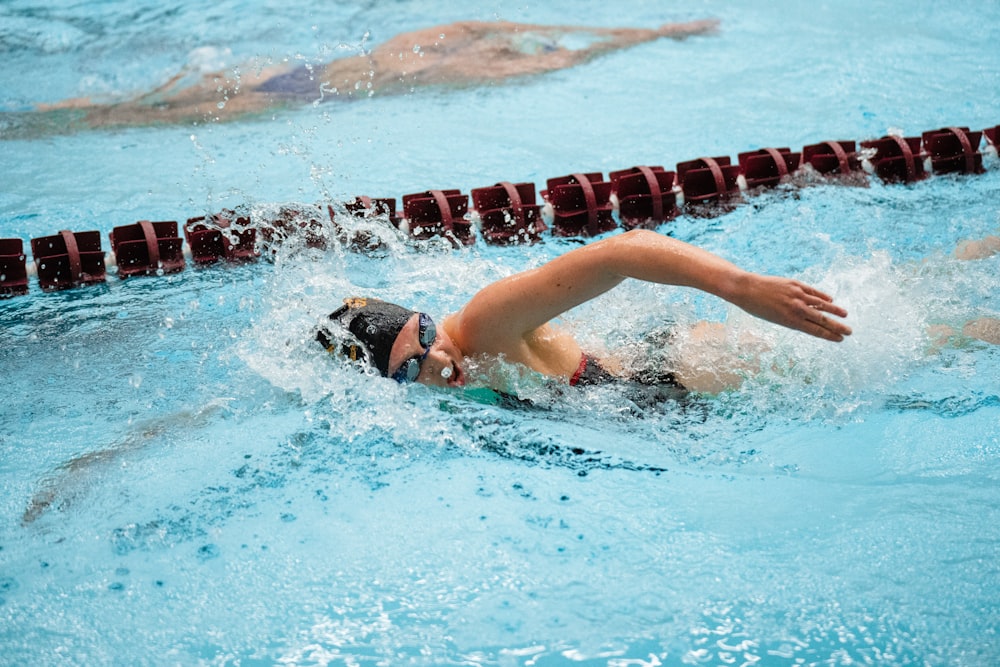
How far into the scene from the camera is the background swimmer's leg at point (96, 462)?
2.51 meters

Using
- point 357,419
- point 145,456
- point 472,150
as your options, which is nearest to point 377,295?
point 357,419

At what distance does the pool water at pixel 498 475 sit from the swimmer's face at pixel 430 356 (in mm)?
132

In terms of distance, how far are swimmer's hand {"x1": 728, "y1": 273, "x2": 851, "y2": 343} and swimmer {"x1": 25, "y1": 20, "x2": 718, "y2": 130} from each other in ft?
14.7

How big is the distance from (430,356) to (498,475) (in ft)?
1.33

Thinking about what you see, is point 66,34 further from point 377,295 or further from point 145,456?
point 145,456

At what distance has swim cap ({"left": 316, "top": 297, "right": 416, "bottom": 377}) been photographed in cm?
256

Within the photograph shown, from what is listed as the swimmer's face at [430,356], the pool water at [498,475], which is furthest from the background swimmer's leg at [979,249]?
the swimmer's face at [430,356]

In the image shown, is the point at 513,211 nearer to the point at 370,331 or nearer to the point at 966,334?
the point at 370,331

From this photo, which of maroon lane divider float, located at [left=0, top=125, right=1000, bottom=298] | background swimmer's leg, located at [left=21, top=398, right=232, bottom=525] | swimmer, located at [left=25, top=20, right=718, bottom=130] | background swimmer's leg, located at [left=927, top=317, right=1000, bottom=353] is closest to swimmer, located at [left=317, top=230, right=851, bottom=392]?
background swimmer's leg, located at [left=21, top=398, right=232, bottom=525]

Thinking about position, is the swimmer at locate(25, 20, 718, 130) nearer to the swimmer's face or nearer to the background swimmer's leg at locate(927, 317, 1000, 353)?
the swimmer's face

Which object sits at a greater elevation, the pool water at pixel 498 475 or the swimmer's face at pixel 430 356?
the swimmer's face at pixel 430 356

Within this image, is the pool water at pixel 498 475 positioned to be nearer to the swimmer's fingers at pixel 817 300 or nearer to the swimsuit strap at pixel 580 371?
the swimsuit strap at pixel 580 371

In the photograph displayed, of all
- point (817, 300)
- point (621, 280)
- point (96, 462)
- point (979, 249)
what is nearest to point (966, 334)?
point (979, 249)

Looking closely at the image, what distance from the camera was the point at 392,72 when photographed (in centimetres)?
640
